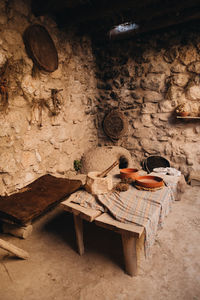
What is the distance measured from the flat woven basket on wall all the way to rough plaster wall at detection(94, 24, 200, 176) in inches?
4.6

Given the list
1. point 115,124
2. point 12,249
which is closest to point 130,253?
point 12,249

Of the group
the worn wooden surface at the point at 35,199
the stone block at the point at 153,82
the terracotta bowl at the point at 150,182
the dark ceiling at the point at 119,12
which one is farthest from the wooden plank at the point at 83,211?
the stone block at the point at 153,82

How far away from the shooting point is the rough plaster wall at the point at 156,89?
3.59m

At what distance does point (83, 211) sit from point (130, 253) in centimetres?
53

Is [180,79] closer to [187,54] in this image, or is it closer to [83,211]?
[187,54]

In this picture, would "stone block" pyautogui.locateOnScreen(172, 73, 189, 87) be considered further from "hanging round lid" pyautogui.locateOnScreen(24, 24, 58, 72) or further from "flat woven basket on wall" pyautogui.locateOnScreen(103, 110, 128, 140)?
"hanging round lid" pyautogui.locateOnScreen(24, 24, 58, 72)

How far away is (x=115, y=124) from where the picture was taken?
14.1ft

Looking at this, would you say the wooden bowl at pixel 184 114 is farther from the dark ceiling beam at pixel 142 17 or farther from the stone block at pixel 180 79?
the dark ceiling beam at pixel 142 17

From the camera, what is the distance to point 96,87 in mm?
4418

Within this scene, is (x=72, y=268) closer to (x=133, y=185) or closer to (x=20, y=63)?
(x=133, y=185)

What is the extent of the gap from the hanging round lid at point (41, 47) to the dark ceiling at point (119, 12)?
9.7 inches

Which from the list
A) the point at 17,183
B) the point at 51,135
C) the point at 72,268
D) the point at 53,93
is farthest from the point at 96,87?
the point at 72,268

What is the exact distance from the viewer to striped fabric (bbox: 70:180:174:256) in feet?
5.37

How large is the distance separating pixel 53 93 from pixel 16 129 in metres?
0.90
